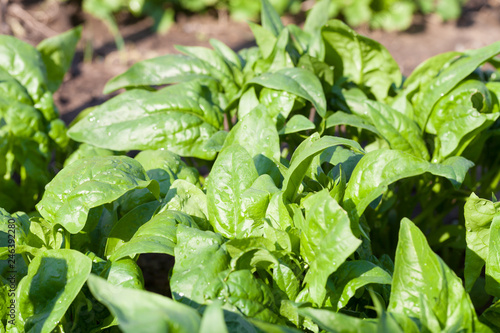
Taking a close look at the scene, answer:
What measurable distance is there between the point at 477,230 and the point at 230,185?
31.0 inches

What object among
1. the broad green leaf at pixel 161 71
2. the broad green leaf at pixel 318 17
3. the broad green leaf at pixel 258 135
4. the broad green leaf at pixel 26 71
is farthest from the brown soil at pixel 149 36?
A: the broad green leaf at pixel 258 135

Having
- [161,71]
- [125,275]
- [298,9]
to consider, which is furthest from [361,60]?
[298,9]

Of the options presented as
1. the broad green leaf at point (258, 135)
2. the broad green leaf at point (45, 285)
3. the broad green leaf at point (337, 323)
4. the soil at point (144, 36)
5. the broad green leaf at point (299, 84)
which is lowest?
the soil at point (144, 36)

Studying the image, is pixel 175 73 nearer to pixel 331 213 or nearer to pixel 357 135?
pixel 357 135

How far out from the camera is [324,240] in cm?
127

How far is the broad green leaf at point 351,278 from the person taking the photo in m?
1.35

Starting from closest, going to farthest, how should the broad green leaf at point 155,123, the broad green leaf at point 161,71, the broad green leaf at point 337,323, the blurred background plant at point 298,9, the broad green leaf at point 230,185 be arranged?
the broad green leaf at point 337,323 → the broad green leaf at point 230,185 → the broad green leaf at point 155,123 → the broad green leaf at point 161,71 → the blurred background plant at point 298,9

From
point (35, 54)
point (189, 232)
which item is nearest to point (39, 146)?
point (35, 54)

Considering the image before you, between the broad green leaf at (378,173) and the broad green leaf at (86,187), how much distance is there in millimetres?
612

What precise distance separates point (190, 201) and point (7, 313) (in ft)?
2.12

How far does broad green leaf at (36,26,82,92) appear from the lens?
2.54 m

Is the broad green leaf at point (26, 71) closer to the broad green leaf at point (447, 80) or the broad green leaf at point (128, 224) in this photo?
the broad green leaf at point (128, 224)

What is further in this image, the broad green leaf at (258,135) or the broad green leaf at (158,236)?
the broad green leaf at (258,135)

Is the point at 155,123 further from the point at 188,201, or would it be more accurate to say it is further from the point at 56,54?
the point at 56,54
